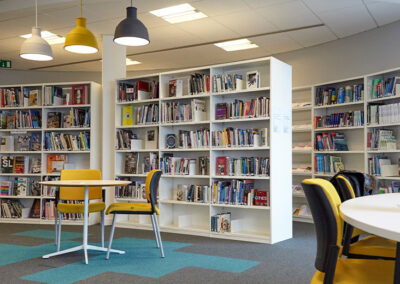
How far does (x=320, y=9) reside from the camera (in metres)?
6.26

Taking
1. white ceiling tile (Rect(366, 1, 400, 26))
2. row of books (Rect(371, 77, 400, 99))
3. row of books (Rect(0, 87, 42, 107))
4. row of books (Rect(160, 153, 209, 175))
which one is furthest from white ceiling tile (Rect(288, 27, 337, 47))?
row of books (Rect(0, 87, 42, 107))

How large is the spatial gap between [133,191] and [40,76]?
550 centimetres

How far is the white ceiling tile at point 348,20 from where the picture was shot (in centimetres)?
633

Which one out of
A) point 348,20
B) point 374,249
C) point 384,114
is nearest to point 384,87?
point 384,114

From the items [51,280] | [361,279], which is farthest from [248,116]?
[361,279]

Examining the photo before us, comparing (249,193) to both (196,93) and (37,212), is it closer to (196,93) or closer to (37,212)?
(196,93)

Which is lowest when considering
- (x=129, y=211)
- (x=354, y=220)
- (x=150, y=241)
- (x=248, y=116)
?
(x=150, y=241)

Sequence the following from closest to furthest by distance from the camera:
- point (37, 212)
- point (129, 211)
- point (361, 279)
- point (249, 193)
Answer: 1. point (361, 279)
2. point (129, 211)
3. point (249, 193)
4. point (37, 212)

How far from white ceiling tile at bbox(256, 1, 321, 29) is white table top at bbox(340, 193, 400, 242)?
4.53m

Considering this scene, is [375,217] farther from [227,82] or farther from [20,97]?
[20,97]

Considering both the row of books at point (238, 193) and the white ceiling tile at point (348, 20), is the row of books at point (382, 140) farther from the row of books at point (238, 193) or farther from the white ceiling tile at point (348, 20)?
the row of books at point (238, 193)

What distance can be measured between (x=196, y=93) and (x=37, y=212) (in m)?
3.53

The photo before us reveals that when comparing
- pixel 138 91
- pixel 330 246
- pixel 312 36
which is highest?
pixel 312 36

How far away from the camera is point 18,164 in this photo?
24.9 feet
